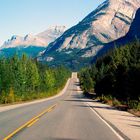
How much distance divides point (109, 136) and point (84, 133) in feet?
4.53

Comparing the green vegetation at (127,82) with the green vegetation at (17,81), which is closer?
the green vegetation at (127,82)

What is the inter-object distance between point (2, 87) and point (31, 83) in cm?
3503

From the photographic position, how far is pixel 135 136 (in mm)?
18703

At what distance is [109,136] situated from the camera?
722 inches

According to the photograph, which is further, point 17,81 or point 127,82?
point 17,81

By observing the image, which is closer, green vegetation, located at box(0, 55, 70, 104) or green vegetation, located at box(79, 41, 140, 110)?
green vegetation, located at box(79, 41, 140, 110)

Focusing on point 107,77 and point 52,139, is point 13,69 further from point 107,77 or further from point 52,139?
point 52,139

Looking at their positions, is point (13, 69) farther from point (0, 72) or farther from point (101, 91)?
point (101, 91)

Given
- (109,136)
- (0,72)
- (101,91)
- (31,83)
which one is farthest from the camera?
(31,83)

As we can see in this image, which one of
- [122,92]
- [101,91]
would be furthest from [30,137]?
[101,91]

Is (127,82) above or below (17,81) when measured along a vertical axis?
below

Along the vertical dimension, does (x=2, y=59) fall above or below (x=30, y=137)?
above

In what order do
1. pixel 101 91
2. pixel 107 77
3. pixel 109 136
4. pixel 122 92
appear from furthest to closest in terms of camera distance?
pixel 101 91
pixel 107 77
pixel 122 92
pixel 109 136

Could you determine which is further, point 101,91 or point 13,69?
point 13,69
